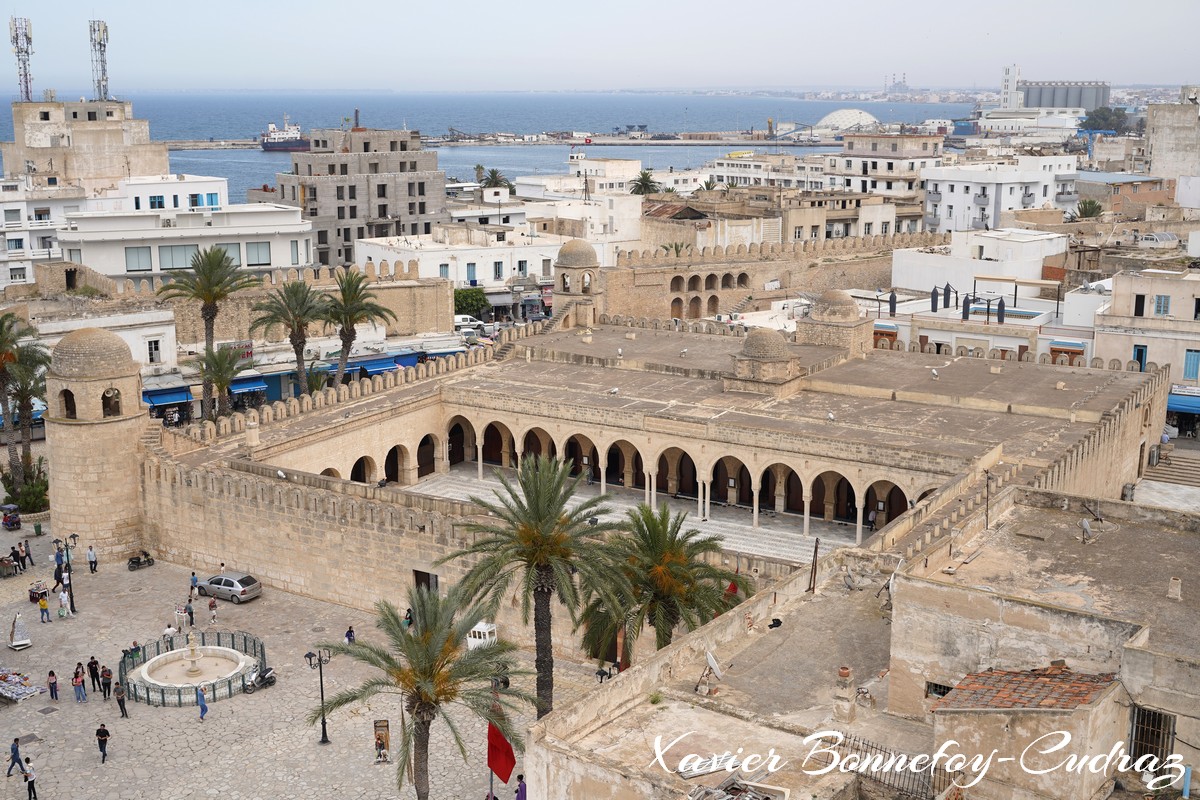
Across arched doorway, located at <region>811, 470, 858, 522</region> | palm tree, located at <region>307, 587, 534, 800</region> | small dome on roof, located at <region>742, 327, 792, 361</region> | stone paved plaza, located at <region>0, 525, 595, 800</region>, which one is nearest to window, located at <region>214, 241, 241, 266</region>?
small dome on roof, located at <region>742, 327, 792, 361</region>

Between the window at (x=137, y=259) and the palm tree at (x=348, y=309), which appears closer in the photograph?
the palm tree at (x=348, y=309)

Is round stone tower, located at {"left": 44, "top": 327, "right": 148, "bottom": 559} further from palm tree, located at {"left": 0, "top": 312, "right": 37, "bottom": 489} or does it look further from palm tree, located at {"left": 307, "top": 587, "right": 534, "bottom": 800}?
palm tree, located at {"left": 307, "top": 587, "right": 534, "bottom": 800}

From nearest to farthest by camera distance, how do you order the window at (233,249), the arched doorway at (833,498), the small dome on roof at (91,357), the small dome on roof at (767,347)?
the small dome on roof at (91,357) → the arched doorway at (833,498) → the small dome on roof at (767,347) → the window at (233,249)

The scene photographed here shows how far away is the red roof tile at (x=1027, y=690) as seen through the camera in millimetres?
15008

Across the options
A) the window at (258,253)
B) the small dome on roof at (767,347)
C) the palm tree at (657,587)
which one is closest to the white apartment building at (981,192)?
the window at (258,253)

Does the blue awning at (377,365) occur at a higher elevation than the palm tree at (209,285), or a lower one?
lower

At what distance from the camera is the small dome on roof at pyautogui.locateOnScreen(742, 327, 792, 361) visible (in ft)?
131

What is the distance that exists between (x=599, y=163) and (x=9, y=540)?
67788 millimetres

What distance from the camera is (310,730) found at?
82.9 ft

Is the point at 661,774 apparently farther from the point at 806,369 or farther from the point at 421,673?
the point at 806,369

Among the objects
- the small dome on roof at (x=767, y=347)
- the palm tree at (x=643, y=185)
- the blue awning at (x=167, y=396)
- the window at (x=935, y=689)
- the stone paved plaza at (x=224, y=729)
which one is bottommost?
the stone paved plaza at (x=224, y=729)

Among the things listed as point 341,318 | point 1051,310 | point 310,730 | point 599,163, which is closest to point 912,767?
point 310,730

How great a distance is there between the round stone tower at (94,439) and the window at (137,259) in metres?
25.8

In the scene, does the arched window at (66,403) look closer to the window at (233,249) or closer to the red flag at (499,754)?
the red flag at (499,754)
